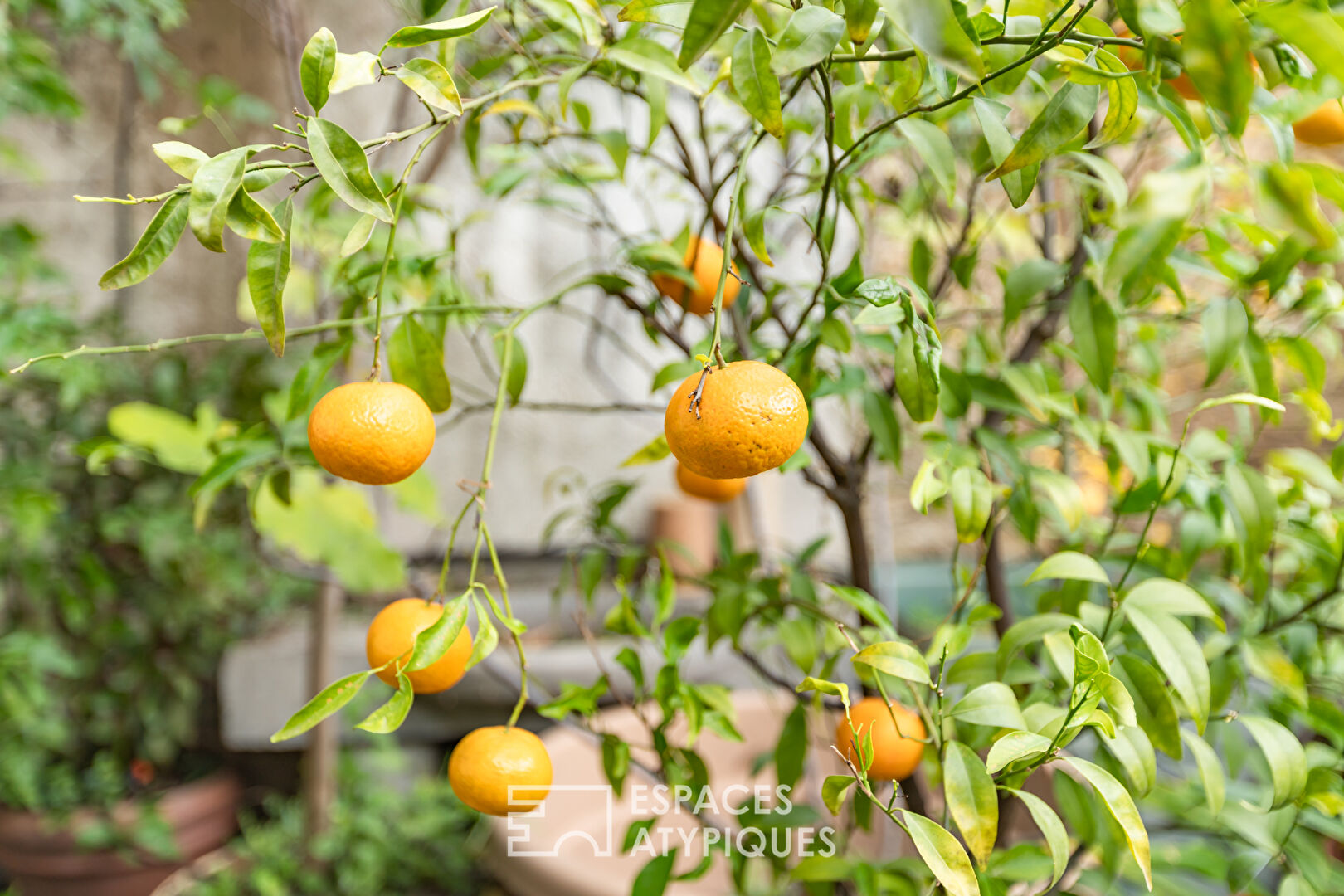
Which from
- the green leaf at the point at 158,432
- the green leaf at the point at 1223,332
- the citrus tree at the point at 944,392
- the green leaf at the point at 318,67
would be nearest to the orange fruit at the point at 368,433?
the citrus tree at the point at 944,392

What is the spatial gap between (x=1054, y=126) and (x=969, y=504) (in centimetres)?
21

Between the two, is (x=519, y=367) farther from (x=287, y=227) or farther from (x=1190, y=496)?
(x=1190, y=496)

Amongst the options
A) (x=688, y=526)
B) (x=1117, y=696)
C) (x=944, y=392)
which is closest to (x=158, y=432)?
(x=944, y=392)

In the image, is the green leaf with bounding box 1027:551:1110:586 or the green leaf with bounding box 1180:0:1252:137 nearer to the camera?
the green leaf with bounding box 1180:0:1252:137

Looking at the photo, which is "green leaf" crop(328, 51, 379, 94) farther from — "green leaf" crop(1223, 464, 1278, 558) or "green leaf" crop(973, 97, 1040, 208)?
"green leaf" crop(1223, 464, 1278, 558)

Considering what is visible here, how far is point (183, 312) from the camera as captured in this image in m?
1.97

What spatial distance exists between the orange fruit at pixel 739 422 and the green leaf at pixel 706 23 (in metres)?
0.11

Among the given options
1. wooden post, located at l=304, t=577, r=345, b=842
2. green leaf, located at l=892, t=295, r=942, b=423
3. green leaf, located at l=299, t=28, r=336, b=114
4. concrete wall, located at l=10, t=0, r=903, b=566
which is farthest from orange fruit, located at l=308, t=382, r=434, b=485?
concrete wall, located at l=10, t=0, r=903, b=566

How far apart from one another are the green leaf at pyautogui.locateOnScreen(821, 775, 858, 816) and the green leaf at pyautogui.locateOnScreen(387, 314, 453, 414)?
0.27 meters

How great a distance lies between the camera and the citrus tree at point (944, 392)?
0.29 metres

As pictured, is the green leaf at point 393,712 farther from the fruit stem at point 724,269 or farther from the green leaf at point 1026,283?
the green leaf at point 1026,283

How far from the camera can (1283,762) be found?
408 mm

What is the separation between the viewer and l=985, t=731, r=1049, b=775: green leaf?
31 centimetres

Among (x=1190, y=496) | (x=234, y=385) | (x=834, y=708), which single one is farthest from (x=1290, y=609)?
(x=234, y=385)
